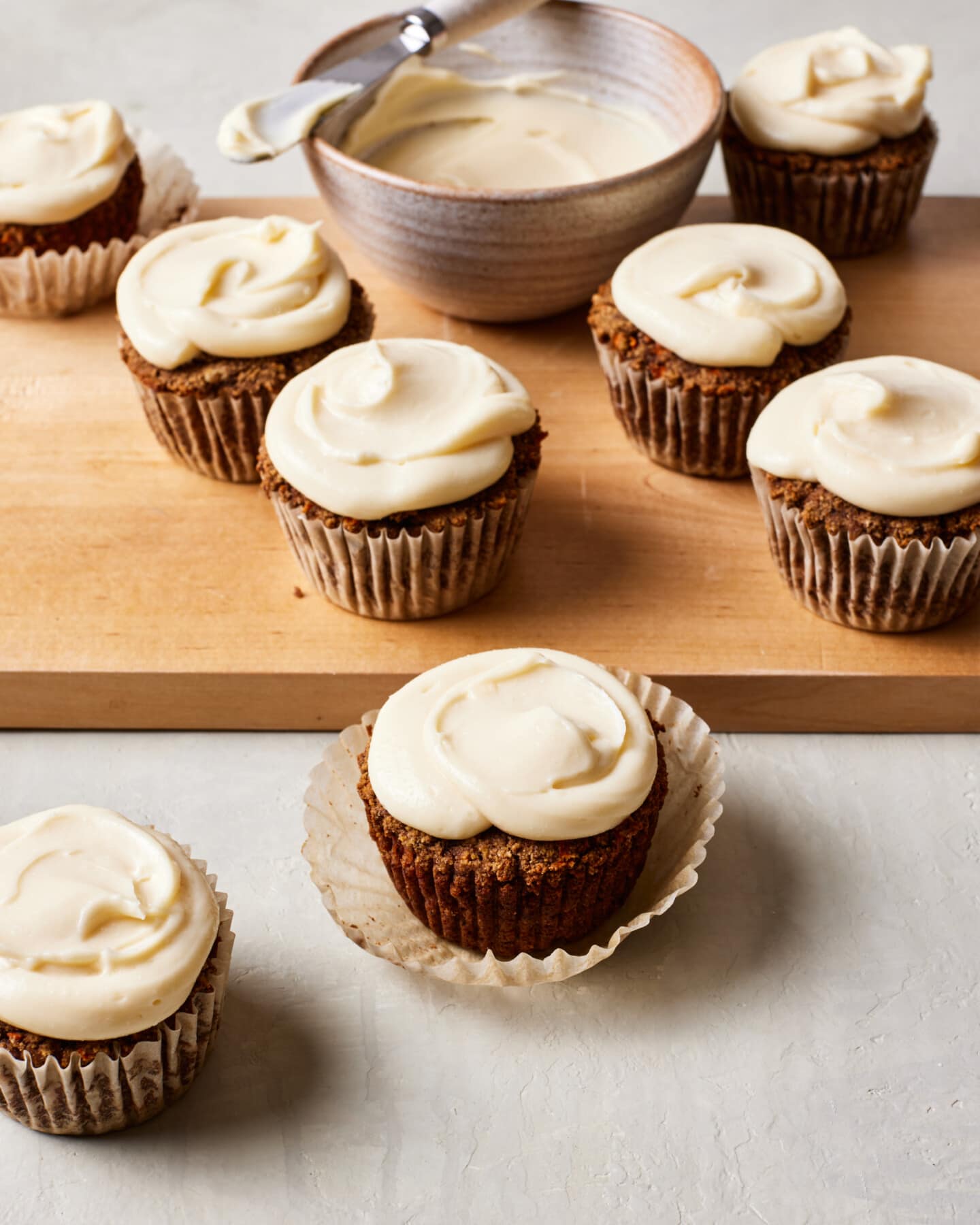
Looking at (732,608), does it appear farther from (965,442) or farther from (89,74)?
(89,74)

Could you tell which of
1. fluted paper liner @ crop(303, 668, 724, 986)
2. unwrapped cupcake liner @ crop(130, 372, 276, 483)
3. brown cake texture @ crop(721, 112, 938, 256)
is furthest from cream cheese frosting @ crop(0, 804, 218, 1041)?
brown cake texture @ crop(721, 112, 938, 256)

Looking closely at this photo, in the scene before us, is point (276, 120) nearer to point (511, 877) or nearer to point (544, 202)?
point (544, 202)

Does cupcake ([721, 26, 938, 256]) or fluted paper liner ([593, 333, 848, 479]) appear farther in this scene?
cupcake ([721, 26, 938, 256])

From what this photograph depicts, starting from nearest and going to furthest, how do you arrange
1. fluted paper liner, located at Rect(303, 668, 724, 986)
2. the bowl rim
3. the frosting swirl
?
1. the frosting swirl
2. fluted paper liner, located at Rect(303, 668, 724, 986)
3. the bowl rim

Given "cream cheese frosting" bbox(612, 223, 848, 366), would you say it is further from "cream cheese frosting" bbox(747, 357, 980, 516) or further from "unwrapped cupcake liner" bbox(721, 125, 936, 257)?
"unwrapped cupcake liner" bbox(721, 125, 936, 257)

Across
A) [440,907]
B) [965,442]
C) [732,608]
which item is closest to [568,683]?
[440,907]

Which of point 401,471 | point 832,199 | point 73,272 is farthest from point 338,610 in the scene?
point 832,199

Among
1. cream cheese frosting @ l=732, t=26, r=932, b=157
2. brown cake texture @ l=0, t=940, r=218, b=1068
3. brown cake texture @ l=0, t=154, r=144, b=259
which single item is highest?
cream cheese frosting @ l=732, t=26, r=932, b=157
